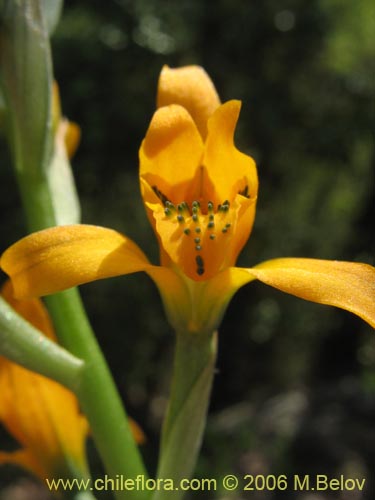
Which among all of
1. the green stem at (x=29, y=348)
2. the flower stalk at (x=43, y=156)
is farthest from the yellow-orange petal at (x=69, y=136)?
the green stem at (x=29, y=348)

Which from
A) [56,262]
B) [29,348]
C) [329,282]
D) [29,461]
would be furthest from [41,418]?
[329,282]

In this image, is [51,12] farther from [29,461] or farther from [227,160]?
[29,461]

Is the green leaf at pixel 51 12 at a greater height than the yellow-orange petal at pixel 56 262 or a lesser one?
greater

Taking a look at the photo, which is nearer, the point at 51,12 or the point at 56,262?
the point at 56,262

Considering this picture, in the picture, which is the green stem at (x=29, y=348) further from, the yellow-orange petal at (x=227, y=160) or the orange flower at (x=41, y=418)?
the yellow-orange petal at (x=227, y=160)

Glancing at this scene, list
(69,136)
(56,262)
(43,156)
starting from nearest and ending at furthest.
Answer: (56,262) → (43,156) → (69,136)

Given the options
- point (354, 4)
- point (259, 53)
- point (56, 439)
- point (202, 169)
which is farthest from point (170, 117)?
point (354, 4)

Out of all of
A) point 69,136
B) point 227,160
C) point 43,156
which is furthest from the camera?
point 69,136

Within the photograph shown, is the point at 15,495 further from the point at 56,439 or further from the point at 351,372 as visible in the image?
the point at 56,439
